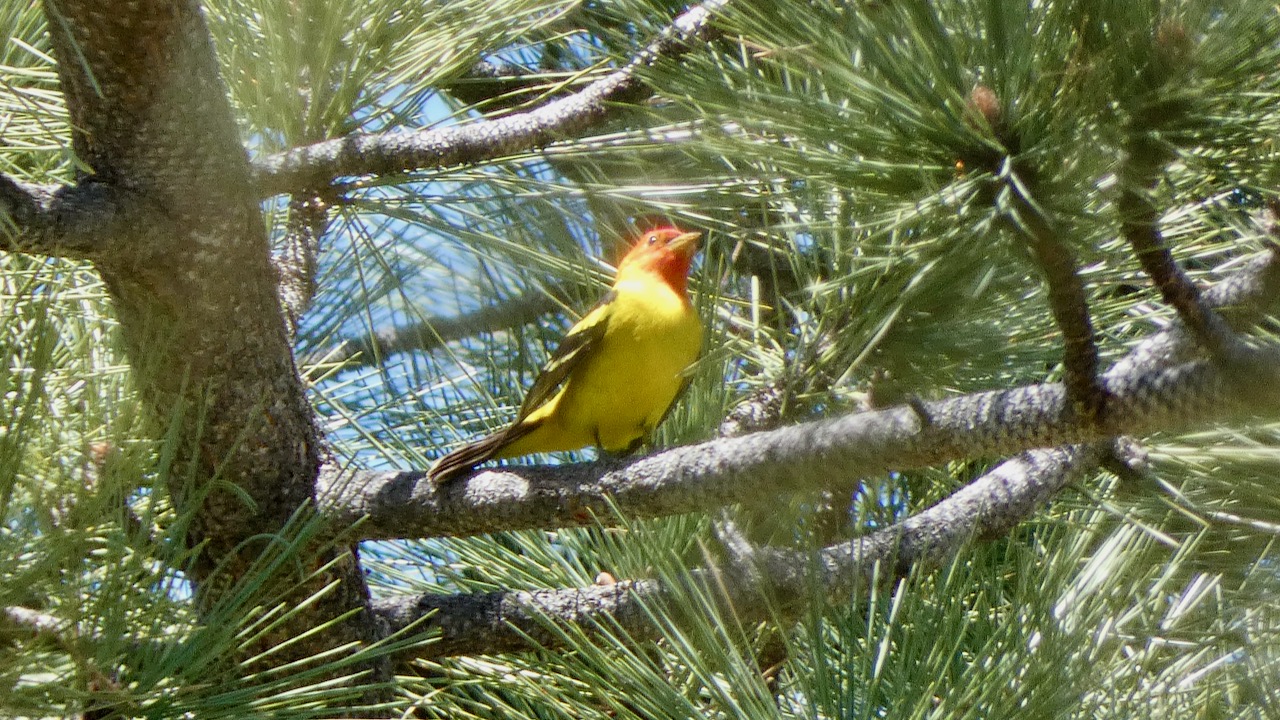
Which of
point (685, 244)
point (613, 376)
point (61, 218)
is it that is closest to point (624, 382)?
point (613, 376)

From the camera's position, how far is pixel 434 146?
1.65 m

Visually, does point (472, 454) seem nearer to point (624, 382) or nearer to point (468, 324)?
point (624, 382)

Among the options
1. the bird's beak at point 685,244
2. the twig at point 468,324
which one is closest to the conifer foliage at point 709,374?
the bird's beak at point 685,244

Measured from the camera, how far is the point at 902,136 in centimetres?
94

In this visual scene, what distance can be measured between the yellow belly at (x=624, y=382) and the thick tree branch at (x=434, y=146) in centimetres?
71

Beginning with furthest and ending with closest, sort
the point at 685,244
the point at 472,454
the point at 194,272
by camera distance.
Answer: the point at 685,244 → the point at 472,454 → the point at 194,272

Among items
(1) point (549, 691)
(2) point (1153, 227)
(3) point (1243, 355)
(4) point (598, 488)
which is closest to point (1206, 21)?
(2) point (1153, 227)

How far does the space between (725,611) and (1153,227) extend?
824 mm

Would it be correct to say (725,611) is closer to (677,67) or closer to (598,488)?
(598,488)

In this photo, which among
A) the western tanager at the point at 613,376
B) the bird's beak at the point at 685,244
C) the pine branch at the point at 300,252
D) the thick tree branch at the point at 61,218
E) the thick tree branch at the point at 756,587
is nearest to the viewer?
the thick tree branch at the point at 61,218

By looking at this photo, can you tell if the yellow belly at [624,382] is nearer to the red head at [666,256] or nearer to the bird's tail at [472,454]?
the bird's tail at [472,454]

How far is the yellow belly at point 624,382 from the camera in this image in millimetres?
2334

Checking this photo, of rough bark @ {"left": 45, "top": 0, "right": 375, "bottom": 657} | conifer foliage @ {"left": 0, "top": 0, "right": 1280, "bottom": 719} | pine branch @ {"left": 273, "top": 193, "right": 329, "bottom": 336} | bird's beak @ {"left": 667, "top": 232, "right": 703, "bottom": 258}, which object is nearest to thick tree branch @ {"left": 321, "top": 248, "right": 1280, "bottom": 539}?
conifer foliage @ {"left": 0, "top": 0, "right": 1280, "bottom": 719}

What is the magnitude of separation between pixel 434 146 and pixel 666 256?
3.56ft
